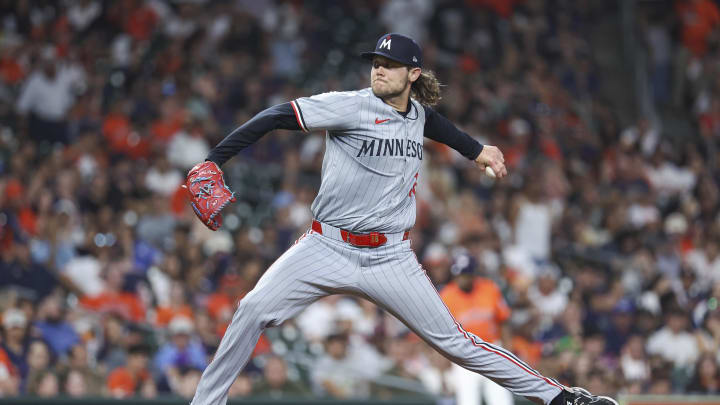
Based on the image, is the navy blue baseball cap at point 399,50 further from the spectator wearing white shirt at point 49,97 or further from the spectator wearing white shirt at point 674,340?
the spectator wearing white shirt at point 49,97

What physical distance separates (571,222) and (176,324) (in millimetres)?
4700

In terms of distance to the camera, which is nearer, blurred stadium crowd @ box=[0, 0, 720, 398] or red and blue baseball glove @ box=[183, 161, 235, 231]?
red and blue baseball glove @ box=[183, 161, 235, 231]

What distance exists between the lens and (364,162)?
4305 millimetres

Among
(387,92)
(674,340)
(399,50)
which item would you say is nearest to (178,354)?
(387,92)

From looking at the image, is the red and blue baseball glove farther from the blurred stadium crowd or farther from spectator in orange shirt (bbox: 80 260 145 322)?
spectator in orange shirt (bbox: 80 260 145 322)

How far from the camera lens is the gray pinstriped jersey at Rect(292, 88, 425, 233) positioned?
4270 mm

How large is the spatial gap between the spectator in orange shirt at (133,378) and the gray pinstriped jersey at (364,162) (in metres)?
3.38

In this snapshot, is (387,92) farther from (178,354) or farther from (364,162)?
(178,354)

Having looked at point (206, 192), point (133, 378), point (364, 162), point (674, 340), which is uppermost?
point (674, 340)

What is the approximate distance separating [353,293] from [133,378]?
3.35m

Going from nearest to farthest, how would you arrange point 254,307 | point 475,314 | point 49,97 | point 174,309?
point 254,307 < point 475,314 < point 174,309 < point 49,97

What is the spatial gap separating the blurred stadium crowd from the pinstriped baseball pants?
277 cm

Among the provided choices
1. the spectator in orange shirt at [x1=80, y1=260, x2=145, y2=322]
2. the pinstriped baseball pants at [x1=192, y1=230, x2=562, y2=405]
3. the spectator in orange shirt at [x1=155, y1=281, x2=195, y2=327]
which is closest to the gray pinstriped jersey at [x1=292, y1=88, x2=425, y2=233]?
the pinstriped baseball pants at [x1=192, y1=230, x2=562, y2=405]

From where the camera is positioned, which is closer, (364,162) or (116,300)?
(364,162)
